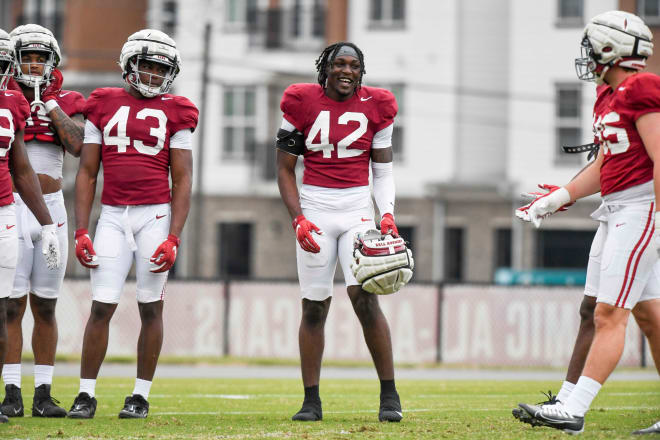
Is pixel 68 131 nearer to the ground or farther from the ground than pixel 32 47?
nearer to the ground

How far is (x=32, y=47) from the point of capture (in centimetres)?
753

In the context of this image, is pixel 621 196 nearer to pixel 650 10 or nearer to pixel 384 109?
pixel 384 109

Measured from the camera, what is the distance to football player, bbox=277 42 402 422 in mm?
7215

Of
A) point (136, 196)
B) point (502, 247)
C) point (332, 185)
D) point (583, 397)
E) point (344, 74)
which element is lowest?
point (502, 247)

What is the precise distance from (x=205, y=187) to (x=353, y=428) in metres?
27.2

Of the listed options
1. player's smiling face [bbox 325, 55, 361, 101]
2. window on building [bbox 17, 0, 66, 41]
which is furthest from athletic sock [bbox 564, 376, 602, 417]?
window on building [bbox 17, 0, 66, 41]

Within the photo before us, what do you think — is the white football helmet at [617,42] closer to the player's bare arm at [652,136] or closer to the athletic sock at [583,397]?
the player's bare arm at [652,136]

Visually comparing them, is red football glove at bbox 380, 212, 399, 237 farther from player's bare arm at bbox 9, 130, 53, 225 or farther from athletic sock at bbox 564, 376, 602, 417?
player's bare arm at bbox 9, 130, 53, 225

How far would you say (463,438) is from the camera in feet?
19.9

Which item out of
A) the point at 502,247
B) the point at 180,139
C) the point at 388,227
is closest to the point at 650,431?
the point at 388,227

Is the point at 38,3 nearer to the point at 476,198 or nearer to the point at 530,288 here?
the point at 476,198

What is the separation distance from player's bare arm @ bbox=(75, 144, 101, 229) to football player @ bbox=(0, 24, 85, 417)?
0.50 ft

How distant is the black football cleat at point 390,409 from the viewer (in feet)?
23.1

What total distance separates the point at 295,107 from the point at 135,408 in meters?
2.30
